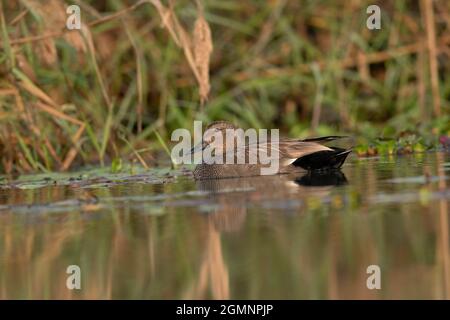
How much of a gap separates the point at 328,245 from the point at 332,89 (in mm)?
6983

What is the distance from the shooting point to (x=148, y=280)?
453 cm

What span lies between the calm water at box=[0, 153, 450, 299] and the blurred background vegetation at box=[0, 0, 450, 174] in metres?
1.95

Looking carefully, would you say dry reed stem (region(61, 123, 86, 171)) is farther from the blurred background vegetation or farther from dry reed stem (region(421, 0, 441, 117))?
dry reed stem (region(421, 0, 441, 117))

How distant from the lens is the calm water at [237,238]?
439cm

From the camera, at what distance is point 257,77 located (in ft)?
39.3

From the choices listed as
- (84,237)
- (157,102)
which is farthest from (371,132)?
(84,237)

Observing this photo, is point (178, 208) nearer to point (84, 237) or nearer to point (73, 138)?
point (84, 237)

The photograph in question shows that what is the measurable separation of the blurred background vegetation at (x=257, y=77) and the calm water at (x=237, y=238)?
6.41ft

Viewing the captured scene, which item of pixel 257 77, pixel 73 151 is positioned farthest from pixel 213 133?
pixel 257 77

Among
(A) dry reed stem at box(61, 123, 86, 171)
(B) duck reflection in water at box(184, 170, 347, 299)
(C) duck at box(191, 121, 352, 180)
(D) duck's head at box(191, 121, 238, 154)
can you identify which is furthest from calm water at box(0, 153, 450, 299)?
(A) dry reed stem at box(61, 123, 86, 171)

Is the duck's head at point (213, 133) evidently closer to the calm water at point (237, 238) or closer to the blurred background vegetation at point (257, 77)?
the blurred background vegetation at point (257, 77)

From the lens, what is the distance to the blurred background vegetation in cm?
962

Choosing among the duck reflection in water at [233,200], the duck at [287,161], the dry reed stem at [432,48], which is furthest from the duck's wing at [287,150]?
the dry reed stem at [432,48]

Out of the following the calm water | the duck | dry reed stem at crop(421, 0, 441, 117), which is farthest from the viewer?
dry reed stem at crop(421, 0, 441, 117)
